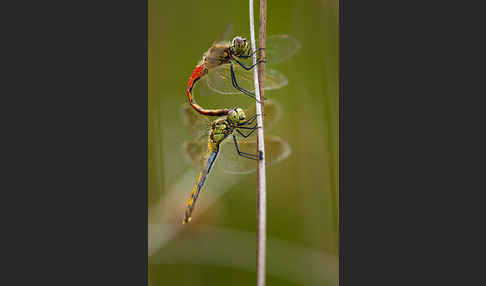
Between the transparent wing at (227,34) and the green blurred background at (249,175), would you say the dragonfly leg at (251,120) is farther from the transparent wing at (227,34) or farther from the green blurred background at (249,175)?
the transparent wing at (227,34)

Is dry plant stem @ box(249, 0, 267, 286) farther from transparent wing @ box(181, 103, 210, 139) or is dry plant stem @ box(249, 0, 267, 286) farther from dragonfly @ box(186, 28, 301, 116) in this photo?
transparent wing @ box(181, 103, 210, 139)

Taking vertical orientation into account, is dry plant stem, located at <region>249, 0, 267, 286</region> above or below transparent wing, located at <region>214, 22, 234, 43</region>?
below

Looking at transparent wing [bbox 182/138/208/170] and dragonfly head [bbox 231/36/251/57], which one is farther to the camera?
transparent wing [bbox 182/138/208/170]

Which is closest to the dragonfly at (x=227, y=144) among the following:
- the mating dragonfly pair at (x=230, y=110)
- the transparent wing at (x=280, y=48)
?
the mating dragonfly pair at (x=230, y=110)

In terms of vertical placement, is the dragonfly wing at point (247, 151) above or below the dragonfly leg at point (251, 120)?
below

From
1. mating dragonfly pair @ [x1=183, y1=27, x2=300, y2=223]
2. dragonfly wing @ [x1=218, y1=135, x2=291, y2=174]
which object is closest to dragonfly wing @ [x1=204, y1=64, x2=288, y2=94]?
mating dragonfly pair @ [x1=183, y1=27, x2=300, y2=223]

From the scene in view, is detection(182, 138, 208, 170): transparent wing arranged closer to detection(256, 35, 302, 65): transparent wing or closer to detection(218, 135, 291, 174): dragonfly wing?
detection(218, 135, 291, 174): dragonfly wing

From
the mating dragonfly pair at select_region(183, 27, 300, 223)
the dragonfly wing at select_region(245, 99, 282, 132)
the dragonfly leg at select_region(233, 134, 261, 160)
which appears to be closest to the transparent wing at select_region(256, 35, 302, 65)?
the mating dragonfly pair at select_region(183, 27, 300, 223)
